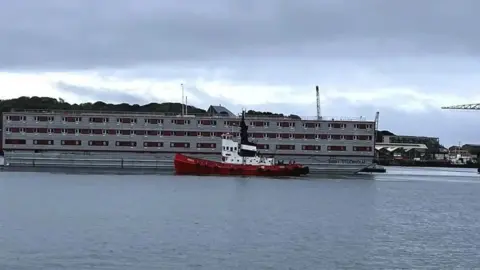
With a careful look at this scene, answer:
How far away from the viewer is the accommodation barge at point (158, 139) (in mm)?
121688

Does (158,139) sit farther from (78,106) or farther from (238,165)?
(78,106)

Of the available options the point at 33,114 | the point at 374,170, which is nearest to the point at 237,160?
the point at 33,114

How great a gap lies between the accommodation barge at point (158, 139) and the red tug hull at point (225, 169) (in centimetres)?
1268

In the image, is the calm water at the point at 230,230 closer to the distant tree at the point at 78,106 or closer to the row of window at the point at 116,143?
the row of window at the point at 116,143

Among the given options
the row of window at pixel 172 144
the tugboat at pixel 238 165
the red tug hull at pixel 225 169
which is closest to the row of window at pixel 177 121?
the row of window at pixel 172 144

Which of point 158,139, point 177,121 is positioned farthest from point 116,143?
point 177,121

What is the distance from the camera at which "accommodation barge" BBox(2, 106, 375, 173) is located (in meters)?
122

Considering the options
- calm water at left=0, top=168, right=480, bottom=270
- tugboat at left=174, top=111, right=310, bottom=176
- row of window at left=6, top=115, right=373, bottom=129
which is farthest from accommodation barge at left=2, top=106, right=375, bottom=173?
calm water at left=0, top=168, right=480, bottom=270

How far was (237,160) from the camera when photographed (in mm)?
109250

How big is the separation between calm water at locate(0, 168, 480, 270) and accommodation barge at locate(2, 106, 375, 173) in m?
48.9

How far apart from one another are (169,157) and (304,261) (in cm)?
8908

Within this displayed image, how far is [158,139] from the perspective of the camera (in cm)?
12169

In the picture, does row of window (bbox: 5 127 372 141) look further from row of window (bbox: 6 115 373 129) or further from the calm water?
the calm water

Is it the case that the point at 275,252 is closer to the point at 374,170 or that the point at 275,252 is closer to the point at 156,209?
the point at 156,209
